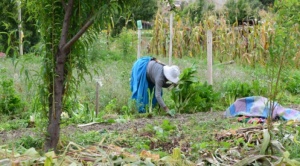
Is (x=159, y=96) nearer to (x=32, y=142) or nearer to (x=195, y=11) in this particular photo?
(x=32, y=142)

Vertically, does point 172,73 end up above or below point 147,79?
above

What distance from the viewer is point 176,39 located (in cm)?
1653

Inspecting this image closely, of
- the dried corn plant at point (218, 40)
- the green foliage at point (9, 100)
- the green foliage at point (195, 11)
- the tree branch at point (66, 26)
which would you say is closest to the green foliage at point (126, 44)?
the dried corn plant at point (218, 40)

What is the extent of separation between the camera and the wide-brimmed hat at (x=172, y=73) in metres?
8.40

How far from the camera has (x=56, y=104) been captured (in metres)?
4.02

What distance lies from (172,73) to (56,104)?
15.1 feet

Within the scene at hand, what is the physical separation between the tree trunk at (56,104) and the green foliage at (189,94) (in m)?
4.74

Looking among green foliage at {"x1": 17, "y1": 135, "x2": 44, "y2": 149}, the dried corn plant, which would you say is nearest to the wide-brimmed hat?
green foliage at {"x1": 17, "y1": 135, "x2": 44, "y2": 149}

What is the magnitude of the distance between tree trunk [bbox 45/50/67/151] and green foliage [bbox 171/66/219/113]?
4735mm

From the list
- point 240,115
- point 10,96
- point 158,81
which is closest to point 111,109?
point 158,81

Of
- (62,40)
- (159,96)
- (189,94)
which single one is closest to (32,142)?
(62,40)

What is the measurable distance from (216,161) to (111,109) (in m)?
4.72

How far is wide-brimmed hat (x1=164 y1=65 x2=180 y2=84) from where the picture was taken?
27.6 feet

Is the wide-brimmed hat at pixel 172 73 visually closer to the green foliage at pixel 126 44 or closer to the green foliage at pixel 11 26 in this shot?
the green foliage at pixel 11 26
